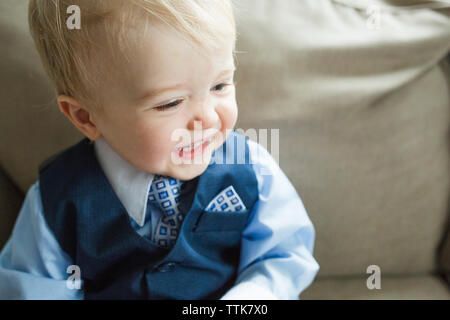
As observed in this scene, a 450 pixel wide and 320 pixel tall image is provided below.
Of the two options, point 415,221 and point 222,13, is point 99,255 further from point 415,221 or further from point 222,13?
point 415,221

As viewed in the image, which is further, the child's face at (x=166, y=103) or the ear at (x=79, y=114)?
the ear at (x=79, y=114)

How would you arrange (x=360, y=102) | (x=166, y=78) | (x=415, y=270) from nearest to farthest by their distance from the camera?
(x=166, y=78), (x=360, y=102), (x=415, y=270)

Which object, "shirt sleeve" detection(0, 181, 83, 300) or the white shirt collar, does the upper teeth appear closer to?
the white shirt collar

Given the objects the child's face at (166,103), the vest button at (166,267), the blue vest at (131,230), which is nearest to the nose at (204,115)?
the child's face at (166,103)

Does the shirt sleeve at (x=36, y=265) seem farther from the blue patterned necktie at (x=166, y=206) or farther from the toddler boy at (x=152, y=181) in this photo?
the blue patterned necktie at (x=166, y=206)

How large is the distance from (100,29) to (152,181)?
0.27 m

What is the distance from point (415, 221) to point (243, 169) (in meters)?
0.40

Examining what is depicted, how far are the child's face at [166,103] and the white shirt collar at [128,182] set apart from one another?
0.15 feet

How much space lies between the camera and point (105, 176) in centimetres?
74

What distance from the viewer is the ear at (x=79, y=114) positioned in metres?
0.66

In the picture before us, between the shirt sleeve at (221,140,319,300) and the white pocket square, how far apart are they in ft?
0.16

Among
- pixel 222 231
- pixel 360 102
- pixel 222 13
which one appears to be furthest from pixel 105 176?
pixel 360 102

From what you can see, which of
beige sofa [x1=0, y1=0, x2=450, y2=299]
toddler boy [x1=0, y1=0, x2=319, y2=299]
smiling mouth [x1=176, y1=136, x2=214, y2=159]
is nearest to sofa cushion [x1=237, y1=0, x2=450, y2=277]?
beige sofa [x1=0, y1=0, x2=450, y2=299]

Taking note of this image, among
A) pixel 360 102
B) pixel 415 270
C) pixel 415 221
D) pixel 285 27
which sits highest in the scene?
pixel 285 27
